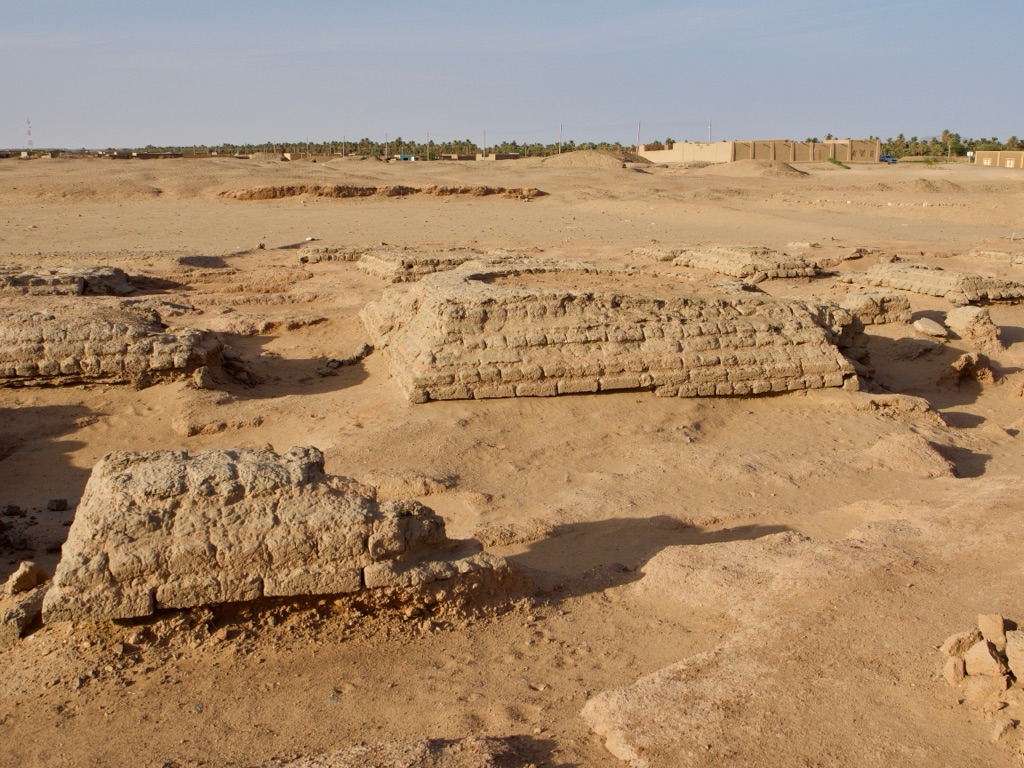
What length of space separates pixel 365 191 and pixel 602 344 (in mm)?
18946

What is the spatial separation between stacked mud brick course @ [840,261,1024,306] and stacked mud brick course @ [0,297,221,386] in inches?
368

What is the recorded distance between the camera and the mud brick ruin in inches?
506

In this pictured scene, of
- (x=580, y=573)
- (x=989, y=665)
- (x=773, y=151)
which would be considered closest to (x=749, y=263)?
(x=580, y=573)

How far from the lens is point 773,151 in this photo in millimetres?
42406

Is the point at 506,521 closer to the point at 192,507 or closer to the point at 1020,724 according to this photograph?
the point at 192,507

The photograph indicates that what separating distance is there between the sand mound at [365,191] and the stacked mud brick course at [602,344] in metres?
17.3

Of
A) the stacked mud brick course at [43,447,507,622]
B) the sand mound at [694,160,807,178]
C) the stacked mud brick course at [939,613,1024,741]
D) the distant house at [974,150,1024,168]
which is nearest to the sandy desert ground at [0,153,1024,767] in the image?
the stacked mud brick course at [939,613,1024,741]

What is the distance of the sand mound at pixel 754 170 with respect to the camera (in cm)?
3309

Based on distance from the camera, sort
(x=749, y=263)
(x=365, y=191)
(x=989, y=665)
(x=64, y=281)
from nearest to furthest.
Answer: (x=989, y=665) → (x=64, y=281) → (x=749, y=263) → (x=365, y=191)

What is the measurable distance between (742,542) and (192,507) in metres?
2.78

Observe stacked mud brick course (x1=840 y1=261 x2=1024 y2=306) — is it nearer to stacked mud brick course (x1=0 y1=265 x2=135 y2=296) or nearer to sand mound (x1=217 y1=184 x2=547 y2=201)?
stacked mud brick course (x1=0 y1=265 x2=135 y2=296)

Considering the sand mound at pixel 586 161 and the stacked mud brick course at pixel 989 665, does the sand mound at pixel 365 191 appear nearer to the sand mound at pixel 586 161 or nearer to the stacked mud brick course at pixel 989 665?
the sand mound at pixel 586 161

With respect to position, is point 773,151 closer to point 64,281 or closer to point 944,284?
Answer: point 944,284

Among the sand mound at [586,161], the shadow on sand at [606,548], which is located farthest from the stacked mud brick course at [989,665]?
the sand mound at [586,161]
